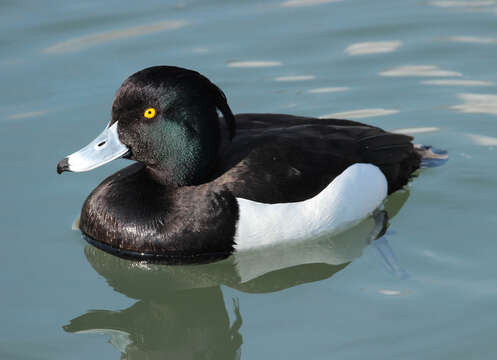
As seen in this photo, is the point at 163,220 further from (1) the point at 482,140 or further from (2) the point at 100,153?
(1) the point at 482,140

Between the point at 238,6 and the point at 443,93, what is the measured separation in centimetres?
245

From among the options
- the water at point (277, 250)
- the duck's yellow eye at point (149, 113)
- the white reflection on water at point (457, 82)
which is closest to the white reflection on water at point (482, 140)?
the water at point (277, 250)

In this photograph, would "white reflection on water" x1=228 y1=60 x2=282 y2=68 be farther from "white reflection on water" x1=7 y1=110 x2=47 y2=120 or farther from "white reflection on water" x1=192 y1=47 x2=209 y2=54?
"white reflection on water" x1=7 y1=110 x2=47 y2=120

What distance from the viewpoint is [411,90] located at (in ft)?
23.8

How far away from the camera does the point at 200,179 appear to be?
5.30 m

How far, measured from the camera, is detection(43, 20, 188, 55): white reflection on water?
26.5ft

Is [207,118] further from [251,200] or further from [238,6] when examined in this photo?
[238,6]

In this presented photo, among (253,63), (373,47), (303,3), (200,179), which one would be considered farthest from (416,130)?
(303,3)

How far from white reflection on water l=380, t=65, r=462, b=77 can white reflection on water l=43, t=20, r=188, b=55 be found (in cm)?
210

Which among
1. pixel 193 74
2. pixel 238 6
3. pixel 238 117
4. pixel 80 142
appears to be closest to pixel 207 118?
pixel 193 74

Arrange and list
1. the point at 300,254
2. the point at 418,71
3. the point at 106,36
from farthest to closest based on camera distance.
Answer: the point at 106,36, the point at 418,71, the point at 300,254

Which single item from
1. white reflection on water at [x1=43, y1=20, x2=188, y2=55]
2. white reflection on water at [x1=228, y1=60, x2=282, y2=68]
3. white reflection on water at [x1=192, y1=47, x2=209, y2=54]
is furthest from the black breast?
white reflection on water at [x1=43, y1=20, x2=188, y2=55]

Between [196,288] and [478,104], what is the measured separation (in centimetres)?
294

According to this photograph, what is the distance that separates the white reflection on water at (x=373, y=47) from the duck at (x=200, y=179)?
2420 millimetres
